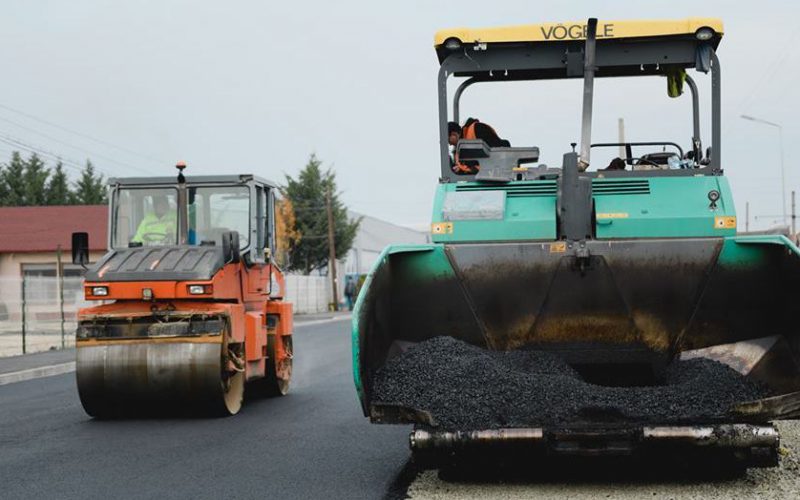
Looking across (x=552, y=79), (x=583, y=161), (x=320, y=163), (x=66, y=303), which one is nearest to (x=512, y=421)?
(x=583, y=161)

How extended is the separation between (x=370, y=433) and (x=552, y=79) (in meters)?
3.38

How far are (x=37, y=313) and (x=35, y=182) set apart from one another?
43.8 meters

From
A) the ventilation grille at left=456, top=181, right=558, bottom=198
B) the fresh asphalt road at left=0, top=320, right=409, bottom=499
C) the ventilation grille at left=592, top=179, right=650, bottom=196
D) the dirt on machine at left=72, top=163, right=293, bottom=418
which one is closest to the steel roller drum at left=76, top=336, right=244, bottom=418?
the dirt on machine at left=72, top=163, right=293, bottom=418

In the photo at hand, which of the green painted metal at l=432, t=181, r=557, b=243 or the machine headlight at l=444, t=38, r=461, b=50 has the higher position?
the machine headlight at l=444, t=38, r=461, b=50

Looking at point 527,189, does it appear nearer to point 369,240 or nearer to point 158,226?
point 158,226

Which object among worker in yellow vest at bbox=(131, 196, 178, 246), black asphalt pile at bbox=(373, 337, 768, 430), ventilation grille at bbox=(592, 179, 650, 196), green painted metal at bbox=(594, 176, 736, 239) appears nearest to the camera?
black asphalt pile at bbox=(373, 337, 768, 430)

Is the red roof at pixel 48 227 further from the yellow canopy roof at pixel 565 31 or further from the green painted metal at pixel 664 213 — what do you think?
the green painted metal at pixel 664 213

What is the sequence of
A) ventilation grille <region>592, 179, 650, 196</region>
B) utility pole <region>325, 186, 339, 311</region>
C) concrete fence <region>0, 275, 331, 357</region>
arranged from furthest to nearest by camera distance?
utility pole <region>325, 186, 339, 311</region>, concrete fence <region>0, 275, 331, 357</region>, ventilation grille <region>592, 179, 650, 196</region>

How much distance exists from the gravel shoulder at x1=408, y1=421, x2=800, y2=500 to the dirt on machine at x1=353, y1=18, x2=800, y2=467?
19cm

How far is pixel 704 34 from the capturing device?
7344 mm

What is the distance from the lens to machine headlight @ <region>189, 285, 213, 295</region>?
34.1ft

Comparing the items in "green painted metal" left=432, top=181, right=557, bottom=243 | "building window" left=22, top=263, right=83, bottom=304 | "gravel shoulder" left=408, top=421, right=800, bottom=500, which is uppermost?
"green painted metal" left=432, top=181, right=557, bottom=243

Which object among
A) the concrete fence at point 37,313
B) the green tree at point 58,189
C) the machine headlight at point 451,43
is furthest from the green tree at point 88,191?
the machine headlight at point 451,43

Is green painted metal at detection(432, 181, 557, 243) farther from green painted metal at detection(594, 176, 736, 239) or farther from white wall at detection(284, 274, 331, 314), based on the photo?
white wall at detection(284, 274, 331, 314)
